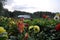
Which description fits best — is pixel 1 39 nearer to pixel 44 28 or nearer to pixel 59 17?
pixel 44 28

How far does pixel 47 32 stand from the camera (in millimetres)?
3623

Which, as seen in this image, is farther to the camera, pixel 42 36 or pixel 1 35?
pixel 42 36

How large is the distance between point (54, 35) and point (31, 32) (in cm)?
68

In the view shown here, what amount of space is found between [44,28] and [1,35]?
2.27 metres

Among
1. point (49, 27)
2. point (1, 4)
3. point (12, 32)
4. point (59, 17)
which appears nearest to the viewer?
point (12, 32)

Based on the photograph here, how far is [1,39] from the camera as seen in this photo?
4.88ft

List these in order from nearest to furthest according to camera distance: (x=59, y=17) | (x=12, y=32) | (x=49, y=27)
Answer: (x=12, y=32) < (x=49, y=27) < (x=59, y=17)

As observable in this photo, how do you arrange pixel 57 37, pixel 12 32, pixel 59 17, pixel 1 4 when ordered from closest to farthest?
pixel 12 32 → pixel 57 37 → pixel 59 17 → pixel 1 4

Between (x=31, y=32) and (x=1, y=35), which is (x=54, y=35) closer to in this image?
(x=31, y=32)

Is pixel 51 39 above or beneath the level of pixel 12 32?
beneath

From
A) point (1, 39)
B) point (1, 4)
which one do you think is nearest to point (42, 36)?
point (1, 39)

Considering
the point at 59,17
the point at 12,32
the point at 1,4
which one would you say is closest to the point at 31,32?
the point at 12,32

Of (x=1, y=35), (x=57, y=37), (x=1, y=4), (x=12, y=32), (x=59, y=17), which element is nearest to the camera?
(x=1, y=35)

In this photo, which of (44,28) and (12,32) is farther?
(44,28)
